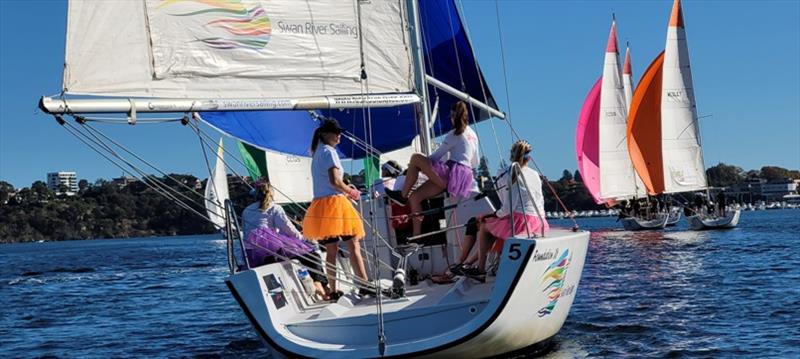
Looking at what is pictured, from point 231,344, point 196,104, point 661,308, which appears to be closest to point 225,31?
point 196,104

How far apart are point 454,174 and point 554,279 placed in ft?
5.96

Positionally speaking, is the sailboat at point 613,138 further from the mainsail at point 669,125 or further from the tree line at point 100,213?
the tree line at point 100,213

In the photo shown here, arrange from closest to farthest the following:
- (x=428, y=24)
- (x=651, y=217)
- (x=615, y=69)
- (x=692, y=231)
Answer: (x=428, y=24) < (x=692, y=231) < (x=651, y=217) < (x=615, y=69)

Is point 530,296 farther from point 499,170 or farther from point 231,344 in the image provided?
point 231,344

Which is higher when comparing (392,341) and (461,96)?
(461,96)

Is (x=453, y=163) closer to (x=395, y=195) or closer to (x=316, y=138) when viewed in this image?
(x=395, y=195)

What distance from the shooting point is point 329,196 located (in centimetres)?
961

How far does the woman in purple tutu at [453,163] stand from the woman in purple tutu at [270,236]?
1.32 meters

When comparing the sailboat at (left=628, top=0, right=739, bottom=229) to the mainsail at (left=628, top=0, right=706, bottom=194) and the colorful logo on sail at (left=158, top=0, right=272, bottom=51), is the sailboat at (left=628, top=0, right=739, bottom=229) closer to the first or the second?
the mainsail at (left=628, top=0, right=706, bottom=194)

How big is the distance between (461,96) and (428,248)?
241cm

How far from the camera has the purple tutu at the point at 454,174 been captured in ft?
34.1

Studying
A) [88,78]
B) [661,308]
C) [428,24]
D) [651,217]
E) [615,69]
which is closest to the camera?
[88,78]

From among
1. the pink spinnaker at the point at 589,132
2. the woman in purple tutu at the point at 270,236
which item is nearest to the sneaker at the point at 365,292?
the woman in purple tutu at the point at 270,236

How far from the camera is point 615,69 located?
5391 cm
